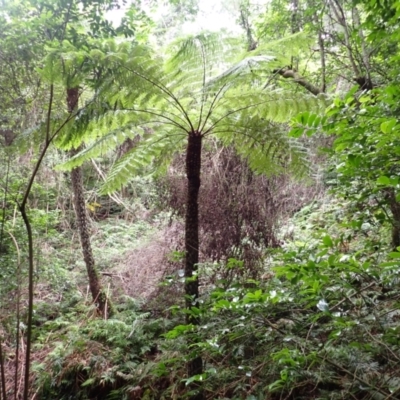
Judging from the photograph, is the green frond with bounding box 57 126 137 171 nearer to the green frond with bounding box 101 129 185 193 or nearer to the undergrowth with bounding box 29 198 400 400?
the green frond with bounding box 101 129 185 193

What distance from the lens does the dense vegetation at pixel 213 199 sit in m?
1.67

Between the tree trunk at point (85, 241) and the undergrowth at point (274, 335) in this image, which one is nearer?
the undergrowth at point (274, 335)

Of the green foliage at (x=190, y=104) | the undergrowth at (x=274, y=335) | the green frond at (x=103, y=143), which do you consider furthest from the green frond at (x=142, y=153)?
the undergrowth at (x=274, y=335)

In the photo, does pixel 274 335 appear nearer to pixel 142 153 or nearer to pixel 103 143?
pixel 142 153

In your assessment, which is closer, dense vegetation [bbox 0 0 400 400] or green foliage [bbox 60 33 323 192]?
dense vegetation [bbox 0 0 400 400]

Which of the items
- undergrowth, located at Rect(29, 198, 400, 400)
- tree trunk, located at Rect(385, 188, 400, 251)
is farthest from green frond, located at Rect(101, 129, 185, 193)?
tree trunk, located at Rect(385, 188, 400, 251)

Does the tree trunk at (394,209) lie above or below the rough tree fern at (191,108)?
below

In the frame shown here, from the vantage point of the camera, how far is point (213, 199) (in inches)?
149

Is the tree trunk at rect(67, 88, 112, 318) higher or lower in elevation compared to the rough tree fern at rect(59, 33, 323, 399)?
lower

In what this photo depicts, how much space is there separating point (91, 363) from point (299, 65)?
14.5 feet

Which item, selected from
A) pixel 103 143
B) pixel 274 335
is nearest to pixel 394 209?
pixel 274 335

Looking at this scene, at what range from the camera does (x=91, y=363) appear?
3545mm

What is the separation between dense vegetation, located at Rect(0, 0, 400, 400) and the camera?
5.47ft

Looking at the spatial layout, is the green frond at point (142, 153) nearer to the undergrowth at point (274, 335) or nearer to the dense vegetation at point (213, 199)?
the dense vegetation at point (213, 199)
